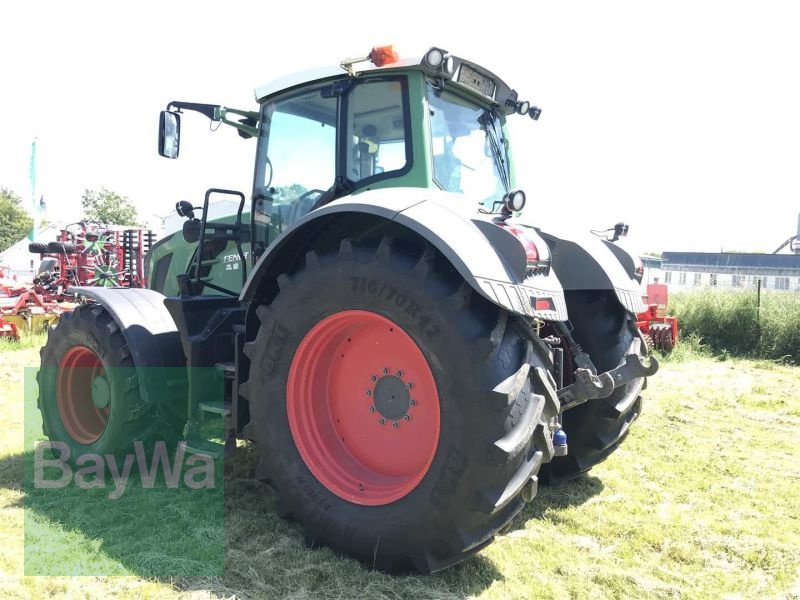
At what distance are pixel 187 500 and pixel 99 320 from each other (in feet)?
4.55

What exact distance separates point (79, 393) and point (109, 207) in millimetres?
64668

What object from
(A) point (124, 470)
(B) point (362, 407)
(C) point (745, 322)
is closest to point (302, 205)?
(B) point (362, 407)

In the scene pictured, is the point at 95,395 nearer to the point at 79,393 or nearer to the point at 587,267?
the point at 79,393

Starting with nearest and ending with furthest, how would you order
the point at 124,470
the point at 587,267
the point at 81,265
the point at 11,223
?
the point at 587,267 < the point at 124,470 < the point at 81,265 < the point at 11,223

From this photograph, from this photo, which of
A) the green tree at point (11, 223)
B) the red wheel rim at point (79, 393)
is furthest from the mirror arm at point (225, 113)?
the green tree at point (11, 223)

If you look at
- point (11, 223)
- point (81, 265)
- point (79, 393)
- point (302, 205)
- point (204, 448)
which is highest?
point (11, 223)

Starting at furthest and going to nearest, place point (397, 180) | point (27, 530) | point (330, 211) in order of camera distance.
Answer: point (397, 180), point (27, 530), point (330, 211)

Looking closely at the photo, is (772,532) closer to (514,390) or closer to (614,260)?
(614,260)

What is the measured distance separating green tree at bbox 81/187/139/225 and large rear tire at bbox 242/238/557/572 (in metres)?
64.3

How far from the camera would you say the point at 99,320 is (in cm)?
414

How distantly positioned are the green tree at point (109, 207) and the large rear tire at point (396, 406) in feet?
211

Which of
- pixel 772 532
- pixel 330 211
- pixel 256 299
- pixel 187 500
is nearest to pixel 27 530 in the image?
pixel 187 500

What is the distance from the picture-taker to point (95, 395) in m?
4.27

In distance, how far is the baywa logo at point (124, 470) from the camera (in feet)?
12.9
